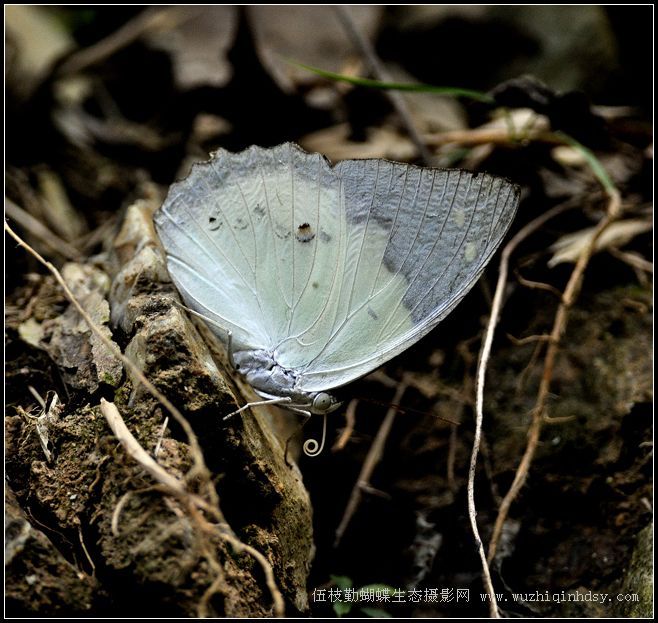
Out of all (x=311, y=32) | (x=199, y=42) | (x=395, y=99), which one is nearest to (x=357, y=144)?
(x=395, y=99)

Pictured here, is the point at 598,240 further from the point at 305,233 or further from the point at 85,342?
the point at 85,342

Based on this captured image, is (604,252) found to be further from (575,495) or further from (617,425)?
(575,495)

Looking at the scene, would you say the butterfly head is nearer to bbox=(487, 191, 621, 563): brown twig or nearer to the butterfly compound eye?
the butterfly compound eye

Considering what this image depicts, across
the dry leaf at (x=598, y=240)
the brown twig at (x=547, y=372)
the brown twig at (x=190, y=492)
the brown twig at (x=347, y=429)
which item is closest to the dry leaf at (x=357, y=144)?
the dry leaf at (x=598, y=240)

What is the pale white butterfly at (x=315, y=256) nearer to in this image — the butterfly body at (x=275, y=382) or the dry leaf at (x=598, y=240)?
the butterfly body at (x=275, y=382)

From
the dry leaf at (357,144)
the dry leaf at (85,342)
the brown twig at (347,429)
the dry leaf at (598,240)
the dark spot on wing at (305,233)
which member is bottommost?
the brown twig at (347,429)

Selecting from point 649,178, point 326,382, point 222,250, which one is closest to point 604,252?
point 649,178

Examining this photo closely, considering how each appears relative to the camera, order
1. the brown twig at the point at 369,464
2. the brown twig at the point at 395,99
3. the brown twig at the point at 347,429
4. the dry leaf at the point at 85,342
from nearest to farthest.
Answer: the dry leaf at the point at 85,342
the brown twig at the point at 369,464
the brown twig at the point at 347,429
the brown twig at the point at 395,99
